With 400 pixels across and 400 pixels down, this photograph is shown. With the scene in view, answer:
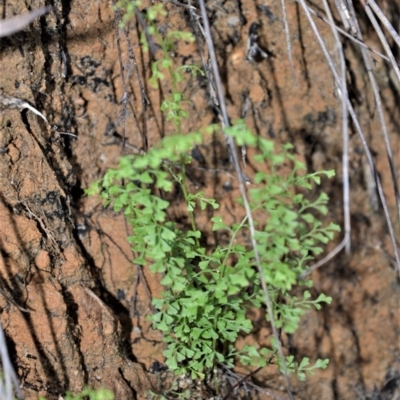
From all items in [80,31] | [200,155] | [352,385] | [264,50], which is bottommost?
[352,385]

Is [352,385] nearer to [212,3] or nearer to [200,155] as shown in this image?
[200,155]

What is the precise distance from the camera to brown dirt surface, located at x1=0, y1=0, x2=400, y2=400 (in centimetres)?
180

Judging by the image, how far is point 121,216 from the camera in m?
2.08

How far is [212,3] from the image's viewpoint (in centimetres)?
215

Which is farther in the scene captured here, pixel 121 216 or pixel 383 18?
pixel 121 216

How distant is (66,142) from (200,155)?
0.54m

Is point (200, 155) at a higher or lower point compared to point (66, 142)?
lower

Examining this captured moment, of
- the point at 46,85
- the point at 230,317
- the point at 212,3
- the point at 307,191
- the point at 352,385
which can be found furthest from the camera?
the point at 352,385

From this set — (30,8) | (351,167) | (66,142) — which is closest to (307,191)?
(351,167)

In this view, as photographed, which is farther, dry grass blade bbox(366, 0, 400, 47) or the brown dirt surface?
the brown dirt surface

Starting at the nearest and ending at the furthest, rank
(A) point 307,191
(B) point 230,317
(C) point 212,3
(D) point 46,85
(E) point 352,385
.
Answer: (B) point 230,317, (D) point 46,85, (C) point 212,3, (A) point 307,191, (E) point 352,385

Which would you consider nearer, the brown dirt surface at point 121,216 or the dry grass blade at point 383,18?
the dry grass blade at point 383,18

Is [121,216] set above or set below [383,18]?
below

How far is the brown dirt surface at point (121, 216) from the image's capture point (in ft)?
5.90
